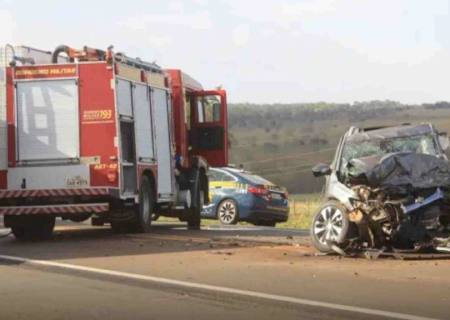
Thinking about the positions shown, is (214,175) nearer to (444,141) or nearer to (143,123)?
(143,123)

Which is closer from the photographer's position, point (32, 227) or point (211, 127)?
point (32, 227)

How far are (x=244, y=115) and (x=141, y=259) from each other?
81.3 m

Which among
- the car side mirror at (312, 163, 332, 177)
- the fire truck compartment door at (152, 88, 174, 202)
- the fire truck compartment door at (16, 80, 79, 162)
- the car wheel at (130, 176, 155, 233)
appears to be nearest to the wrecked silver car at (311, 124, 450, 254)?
the car side mirror at (312, 163, 332, 177)

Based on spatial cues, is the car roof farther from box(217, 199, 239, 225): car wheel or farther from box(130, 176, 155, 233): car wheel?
box(217, 199, 239, 225): car wheel

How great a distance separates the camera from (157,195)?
1775cm

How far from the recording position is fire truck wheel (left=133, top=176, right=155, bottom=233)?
17000mm

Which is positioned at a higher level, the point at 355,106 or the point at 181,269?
the point at 355,106

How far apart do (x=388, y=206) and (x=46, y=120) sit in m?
6.66

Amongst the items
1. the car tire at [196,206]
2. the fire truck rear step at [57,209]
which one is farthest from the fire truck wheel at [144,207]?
the car tire at [196,206]

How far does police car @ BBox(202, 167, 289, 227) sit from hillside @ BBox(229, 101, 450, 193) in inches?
1486


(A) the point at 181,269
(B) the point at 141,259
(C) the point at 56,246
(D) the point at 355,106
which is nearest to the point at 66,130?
(C) the point at 56,246

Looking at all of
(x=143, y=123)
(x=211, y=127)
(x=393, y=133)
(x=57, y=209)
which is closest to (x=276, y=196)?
(x=211, y=127)

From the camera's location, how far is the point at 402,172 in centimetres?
1255

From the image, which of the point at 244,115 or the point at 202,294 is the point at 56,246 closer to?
the point at 202,294
